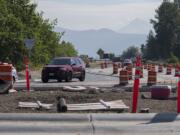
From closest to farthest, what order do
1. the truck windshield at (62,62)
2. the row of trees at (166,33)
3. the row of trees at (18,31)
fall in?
the truck windshield at (62,62) → the row of trees at (18,31) → the row of trees at (166,33)

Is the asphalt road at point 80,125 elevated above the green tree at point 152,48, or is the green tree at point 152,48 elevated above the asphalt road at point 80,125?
the green tree at point 152,48

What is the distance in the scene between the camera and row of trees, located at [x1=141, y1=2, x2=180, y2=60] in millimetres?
146625

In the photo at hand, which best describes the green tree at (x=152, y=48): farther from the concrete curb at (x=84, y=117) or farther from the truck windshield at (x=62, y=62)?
the concrete curb at (x=84, y=117)

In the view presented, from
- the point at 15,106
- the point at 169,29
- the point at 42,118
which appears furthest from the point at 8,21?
the point at 169,29

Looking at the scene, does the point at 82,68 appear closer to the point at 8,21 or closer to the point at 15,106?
the point at 8,21

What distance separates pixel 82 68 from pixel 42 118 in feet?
→ 104

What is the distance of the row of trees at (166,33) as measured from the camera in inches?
5773

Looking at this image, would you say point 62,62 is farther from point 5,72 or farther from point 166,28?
point 166,28

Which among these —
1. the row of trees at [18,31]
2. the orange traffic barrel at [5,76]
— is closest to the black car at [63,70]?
the row of trees at [18,31]

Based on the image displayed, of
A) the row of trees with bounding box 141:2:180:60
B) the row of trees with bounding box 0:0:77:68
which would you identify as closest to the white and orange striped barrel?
the row of trees with bounding box 0:0:77:68

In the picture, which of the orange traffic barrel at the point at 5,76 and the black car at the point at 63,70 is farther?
the black car at the point at 63,70

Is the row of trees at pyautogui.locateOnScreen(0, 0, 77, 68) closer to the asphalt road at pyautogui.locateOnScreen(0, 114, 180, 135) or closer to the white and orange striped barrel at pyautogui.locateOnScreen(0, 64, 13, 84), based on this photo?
the white and orange striped barrel at pyautogui.locateOnScreen(0, 64, 13, 84)

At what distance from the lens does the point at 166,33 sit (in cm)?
14775

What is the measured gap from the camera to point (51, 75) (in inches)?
1559
